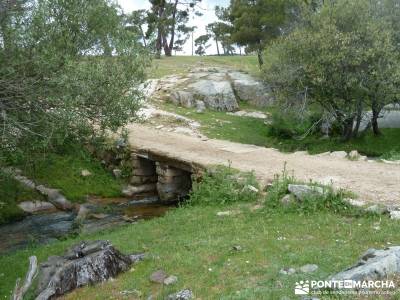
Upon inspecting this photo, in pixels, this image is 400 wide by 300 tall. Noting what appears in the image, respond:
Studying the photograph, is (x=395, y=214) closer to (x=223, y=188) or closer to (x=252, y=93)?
(x=223, y=188)

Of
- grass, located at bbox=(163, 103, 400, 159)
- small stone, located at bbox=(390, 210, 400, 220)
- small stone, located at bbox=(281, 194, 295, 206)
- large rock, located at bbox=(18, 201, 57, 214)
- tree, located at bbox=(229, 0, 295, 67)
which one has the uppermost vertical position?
tree, located at bbox=(229, 0, 295, 67)

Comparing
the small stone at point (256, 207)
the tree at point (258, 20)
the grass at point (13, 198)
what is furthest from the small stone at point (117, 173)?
the tree at point (258, 20)

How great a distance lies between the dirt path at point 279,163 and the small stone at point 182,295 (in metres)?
6.97

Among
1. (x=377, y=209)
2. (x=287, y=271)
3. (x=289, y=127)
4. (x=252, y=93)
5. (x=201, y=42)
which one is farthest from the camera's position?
(x=201, y=42)

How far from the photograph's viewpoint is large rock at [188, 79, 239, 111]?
123 feet

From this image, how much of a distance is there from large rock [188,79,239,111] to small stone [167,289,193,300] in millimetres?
28424

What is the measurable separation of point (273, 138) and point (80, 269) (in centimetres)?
2216

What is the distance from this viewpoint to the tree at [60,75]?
12016mm

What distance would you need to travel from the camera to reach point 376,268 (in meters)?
7.79

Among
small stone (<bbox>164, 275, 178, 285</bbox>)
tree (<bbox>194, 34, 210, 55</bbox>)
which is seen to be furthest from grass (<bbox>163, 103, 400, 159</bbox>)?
tree (<bbox>194, 34, 210, 55</bbox>)

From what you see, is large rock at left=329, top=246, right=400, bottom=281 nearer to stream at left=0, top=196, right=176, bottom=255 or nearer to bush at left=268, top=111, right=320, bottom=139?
stream at left=0, top=196, right=176, bottom=255

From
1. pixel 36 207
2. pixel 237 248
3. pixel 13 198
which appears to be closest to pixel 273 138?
pixel 36 207

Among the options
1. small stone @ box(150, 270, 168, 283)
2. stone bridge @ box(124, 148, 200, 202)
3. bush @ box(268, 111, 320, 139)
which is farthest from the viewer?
bush @ box(268, 111, 320, 139)

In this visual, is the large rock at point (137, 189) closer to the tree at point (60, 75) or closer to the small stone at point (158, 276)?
the tree at point (60, 75)
